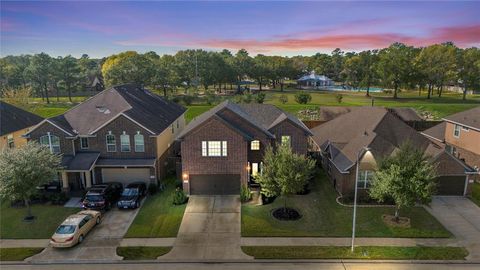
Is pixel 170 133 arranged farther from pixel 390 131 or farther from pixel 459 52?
pixel 459 52

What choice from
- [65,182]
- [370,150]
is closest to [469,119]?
[370,150]

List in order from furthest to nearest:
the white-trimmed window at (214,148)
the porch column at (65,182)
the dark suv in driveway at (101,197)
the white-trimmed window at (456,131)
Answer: the white-trimmed window at (456,131)
the porch column at (65,182)
the white-trimmed window at (214,148)
the dark suv in driveway at (101,197)

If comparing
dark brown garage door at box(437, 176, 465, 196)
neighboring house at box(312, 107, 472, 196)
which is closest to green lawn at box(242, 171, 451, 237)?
neighboring house at box(312, 107, 472, 196)

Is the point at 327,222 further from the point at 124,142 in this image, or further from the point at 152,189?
the point at 124,142

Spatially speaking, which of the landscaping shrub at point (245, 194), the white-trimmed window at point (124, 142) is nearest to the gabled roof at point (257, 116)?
the landscaping shrub at point (245, 194)

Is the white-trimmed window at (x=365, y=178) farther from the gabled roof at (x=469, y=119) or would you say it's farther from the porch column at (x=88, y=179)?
the porch column at (x=88, y=179)

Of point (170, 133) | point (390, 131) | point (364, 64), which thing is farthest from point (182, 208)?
point (364, 64)
